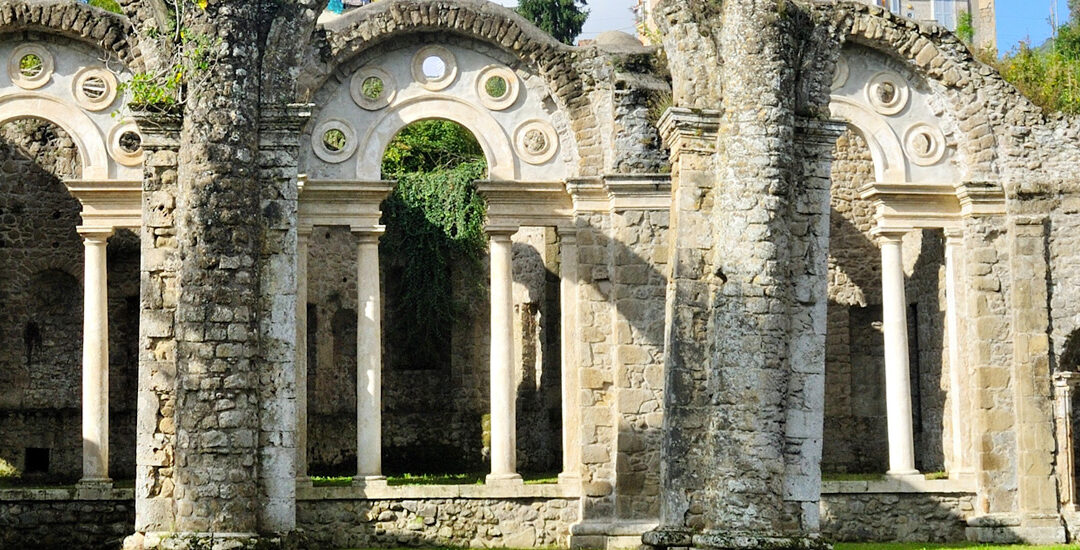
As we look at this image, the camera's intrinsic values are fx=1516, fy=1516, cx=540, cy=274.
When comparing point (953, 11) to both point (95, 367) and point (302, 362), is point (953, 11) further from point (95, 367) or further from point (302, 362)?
point (95, 367)

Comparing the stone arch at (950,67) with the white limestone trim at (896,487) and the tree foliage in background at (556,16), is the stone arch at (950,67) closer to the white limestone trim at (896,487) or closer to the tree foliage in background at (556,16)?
the white limestone trim at (896,487)

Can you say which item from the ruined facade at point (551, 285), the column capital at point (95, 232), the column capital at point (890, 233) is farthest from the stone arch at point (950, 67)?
the column capital at point (95, 232)

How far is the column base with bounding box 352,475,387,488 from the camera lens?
1767 cm

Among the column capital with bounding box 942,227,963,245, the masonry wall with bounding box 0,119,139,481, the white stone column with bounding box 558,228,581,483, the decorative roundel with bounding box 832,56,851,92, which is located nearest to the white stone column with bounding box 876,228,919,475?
the column capital with bounding box 942,227,963,245

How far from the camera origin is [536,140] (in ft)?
60.9

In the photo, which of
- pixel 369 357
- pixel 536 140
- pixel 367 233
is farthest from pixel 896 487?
pixel 367 233

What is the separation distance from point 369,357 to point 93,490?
3.57 m

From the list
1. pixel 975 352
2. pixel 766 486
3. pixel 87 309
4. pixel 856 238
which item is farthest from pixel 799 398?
pixel 856 238

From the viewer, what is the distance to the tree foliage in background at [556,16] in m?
36.8

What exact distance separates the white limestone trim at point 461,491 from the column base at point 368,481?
0.09 feet

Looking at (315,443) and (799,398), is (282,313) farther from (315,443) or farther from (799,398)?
(315,443)

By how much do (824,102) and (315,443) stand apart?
12880mm

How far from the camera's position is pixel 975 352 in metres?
18.7

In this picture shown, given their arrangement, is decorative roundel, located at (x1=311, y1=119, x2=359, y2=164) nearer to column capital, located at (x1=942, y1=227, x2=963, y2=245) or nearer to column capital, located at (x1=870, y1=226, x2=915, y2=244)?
column capital, located at (x1=870, y1=226, x2=915, y2=244)
